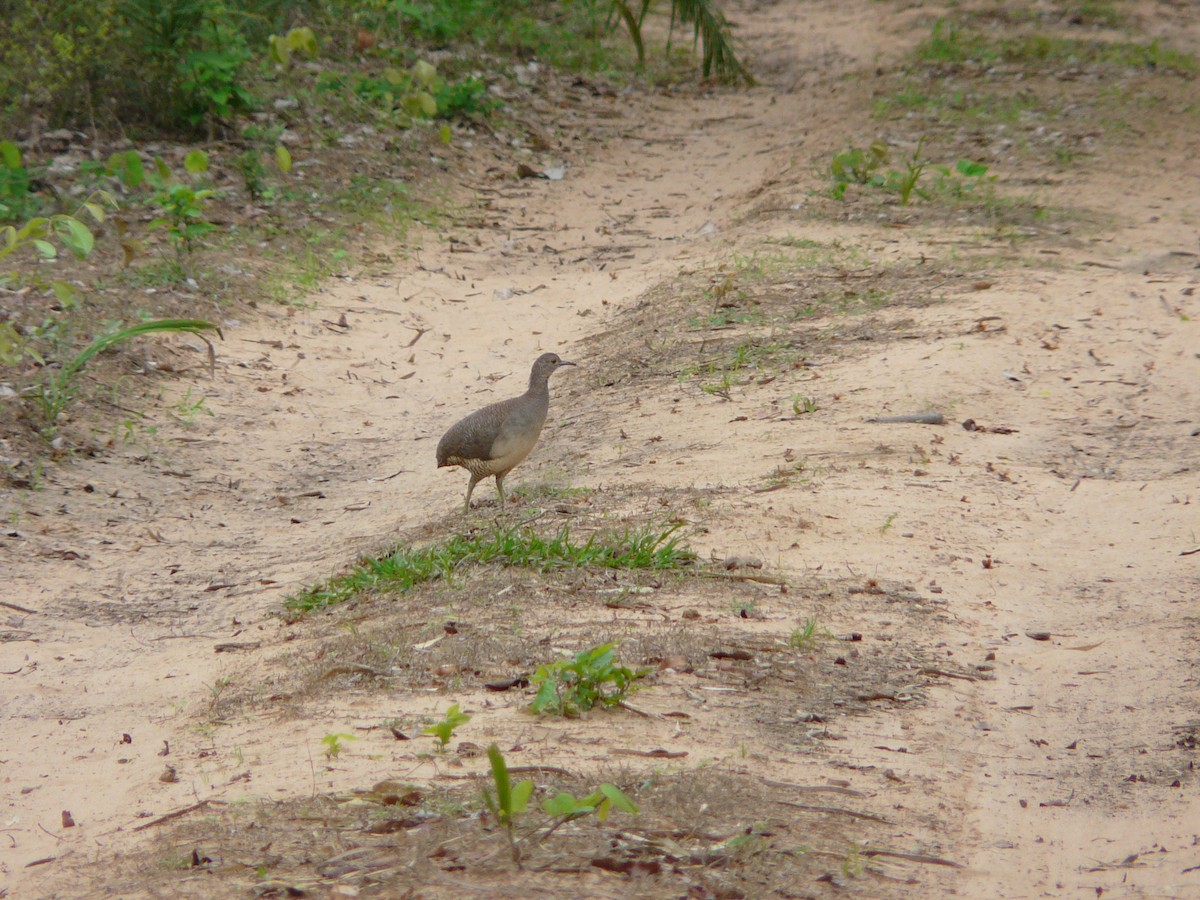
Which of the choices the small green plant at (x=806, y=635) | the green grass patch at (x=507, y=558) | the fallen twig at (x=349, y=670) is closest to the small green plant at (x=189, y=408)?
the green grass patch at (x=507, y=558)

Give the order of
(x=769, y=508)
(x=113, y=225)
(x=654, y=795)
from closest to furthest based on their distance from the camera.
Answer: (x=654, y=795) < (x=769, y=508) < (x=113, y=225)

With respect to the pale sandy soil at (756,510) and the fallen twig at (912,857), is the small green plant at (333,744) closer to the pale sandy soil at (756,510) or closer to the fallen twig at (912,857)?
the pale sandy soil at (756,510)

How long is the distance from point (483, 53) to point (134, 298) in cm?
669

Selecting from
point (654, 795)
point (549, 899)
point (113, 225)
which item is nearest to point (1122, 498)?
point (654, 795)

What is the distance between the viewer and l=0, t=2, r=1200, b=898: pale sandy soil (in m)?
A: 3.92

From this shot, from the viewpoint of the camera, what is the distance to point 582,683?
13.5 ft

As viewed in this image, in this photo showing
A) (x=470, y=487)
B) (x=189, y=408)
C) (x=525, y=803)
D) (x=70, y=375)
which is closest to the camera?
(x=525, y=803)

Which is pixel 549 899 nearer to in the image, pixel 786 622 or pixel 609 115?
pixel 786 622

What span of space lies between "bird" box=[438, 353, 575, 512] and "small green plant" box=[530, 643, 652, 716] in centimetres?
191

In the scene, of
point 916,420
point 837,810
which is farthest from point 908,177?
point 837,810

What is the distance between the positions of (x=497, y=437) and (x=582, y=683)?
81.6 inches

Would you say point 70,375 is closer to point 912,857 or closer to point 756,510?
point 756,510

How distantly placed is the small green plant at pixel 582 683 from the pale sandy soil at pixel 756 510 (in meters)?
0.08

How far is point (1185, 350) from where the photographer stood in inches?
296
